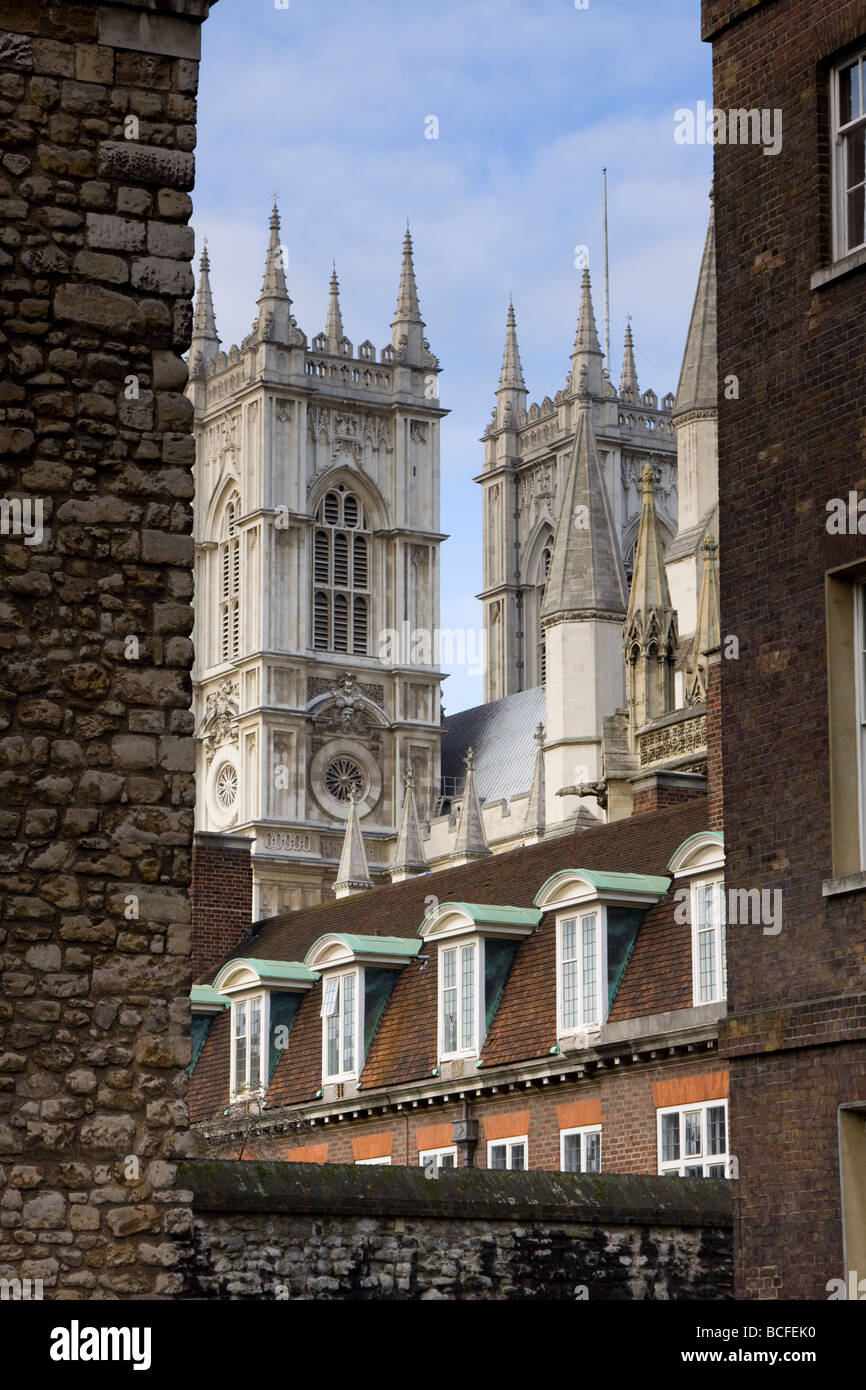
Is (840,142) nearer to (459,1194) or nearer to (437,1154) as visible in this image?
(459,1194)

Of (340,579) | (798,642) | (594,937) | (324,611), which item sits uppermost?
(340,579)

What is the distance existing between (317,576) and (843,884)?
89.6 metres

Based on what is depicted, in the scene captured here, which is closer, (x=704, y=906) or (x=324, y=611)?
(x=704, y=906)

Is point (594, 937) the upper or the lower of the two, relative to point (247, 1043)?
upper

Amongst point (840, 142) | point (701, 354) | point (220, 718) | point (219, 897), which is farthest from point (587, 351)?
point (840, 142)

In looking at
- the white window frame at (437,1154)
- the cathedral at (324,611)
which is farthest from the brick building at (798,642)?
the cathedral at (324,611)

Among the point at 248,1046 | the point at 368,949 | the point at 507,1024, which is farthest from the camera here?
the point at 248,1046

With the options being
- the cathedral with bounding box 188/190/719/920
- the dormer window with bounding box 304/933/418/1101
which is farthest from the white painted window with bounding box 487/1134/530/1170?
the cathedral with bounding box 188/190/719/920

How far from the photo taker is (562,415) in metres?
120

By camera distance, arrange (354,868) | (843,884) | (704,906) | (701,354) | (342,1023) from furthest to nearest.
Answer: (701,354), (354,868), (342,1023), (704,906), (843,884)

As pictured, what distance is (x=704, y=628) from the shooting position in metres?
56.9
